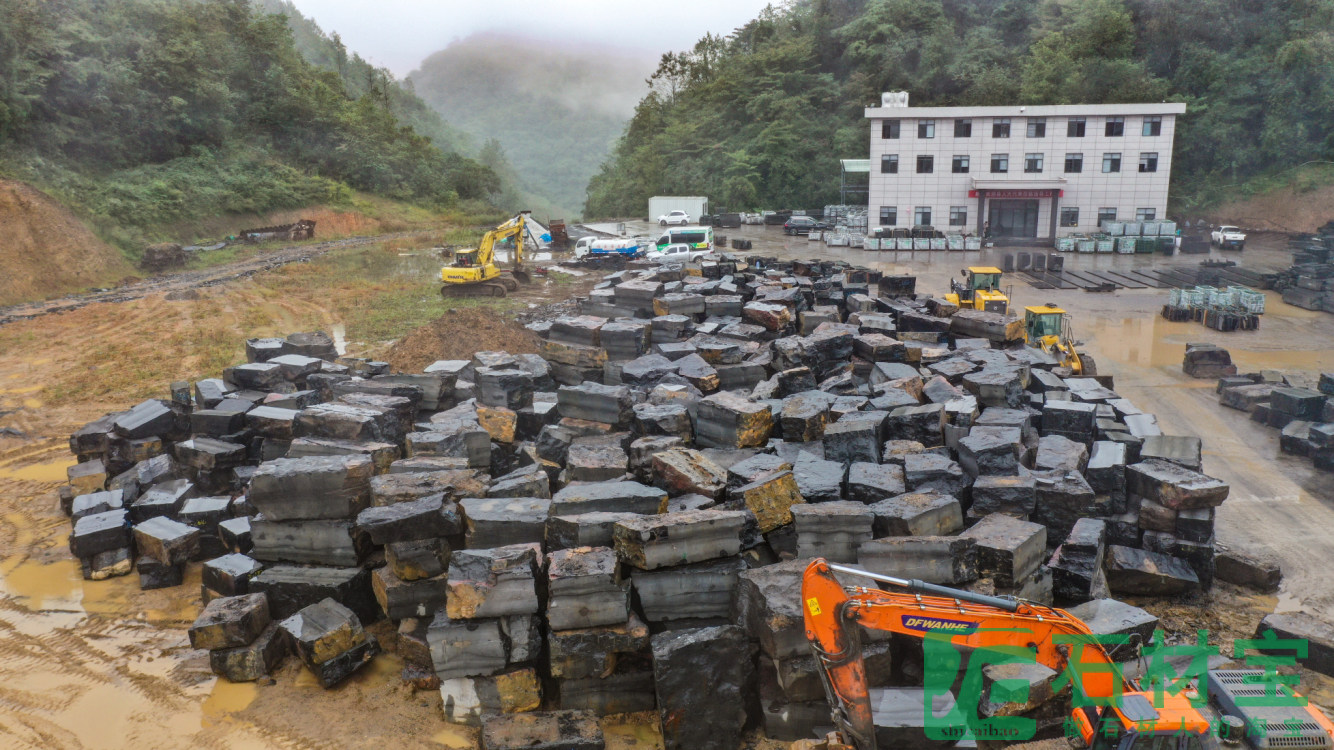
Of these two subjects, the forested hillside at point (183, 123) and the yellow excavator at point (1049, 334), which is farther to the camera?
the forested hillside at point (183, 123)

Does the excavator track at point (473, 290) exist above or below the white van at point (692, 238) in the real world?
below

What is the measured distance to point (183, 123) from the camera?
44.6 metres

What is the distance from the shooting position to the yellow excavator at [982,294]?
63.8 ft

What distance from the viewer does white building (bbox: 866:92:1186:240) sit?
38.5 metres

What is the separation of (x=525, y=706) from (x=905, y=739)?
3001 mm

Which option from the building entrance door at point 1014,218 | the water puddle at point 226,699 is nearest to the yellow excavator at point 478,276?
the water puddle at point 226,699

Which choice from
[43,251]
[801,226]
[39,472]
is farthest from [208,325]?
[801,226]

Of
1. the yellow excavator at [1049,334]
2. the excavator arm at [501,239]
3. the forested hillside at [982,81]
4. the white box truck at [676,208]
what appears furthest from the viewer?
the white box truck at [676,208]

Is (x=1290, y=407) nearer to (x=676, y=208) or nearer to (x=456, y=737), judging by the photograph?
(x=456, y=737)

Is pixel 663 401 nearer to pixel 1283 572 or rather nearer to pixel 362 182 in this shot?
pixel 1283 572

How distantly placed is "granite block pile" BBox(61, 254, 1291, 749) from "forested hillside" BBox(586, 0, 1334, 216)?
41.8 metres

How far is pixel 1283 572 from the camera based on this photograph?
927 centimetres

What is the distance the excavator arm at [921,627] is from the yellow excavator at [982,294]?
1515 centimetres

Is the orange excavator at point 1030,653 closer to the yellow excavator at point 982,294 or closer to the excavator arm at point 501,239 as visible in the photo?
the yellow excavator at point 982,294
